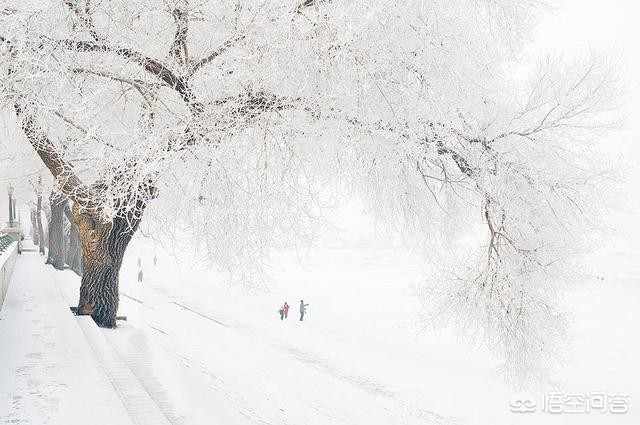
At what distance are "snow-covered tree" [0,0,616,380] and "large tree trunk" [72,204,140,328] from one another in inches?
37.0

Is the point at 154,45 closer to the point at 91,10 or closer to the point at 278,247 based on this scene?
the point at 91,10

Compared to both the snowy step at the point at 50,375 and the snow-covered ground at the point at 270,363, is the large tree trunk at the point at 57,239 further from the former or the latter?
the snowy step at the point at 50,375

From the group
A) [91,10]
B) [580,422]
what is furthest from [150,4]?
[580,422]

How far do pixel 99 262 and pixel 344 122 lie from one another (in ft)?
17.7

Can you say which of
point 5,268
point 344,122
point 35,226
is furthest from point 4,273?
point 35,226

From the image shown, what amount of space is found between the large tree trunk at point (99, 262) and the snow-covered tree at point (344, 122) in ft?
3.08

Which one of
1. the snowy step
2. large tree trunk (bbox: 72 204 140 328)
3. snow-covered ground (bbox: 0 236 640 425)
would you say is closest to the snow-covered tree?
large tree trunk (bbox: 72 204 140 328)

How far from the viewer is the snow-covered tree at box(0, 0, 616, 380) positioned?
6.38 m

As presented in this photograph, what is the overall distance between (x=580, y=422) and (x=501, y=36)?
1095 centimetres

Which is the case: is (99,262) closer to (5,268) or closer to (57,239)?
(5,268)

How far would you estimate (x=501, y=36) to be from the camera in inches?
295

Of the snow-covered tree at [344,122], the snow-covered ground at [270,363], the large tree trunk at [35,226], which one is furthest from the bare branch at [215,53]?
the large tree trunk at [35,226]

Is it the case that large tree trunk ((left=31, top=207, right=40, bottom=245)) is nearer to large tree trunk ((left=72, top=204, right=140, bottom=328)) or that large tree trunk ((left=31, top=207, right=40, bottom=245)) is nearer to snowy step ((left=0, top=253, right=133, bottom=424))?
large tree trunk ((left=72, top=204, right=140, bottom=328))

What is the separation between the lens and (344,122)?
672 cm
